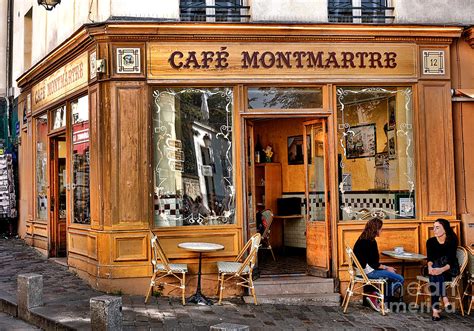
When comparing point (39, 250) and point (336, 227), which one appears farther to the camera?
point (39, 250)

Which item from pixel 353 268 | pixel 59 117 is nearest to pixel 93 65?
pixel 59 117

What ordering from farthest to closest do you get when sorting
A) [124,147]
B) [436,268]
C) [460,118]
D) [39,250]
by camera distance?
1. [39,250]
2. [460,118]
3. [124,147]
4. [436,268]

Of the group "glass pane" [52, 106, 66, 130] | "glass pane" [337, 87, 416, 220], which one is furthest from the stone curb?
"glass pane" [337, 87, 416, 220]

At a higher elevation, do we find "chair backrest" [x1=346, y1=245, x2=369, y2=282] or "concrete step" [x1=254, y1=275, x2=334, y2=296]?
"chair backrest" [x1=346, y1=245, x2=369, y2=282]

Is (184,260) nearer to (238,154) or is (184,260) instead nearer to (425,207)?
(238,154)

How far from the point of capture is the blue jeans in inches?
341

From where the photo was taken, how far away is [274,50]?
31.3 feet

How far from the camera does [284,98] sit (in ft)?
31.6

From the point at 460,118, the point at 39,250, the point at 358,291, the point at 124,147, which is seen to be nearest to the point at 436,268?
the point at 358,291

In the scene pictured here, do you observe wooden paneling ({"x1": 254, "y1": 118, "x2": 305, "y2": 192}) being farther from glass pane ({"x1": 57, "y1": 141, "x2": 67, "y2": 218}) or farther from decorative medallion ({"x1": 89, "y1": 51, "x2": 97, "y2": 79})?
decorative medallion ({"x1": 89, "y1": 51, "x2": 97, "y2": 79})

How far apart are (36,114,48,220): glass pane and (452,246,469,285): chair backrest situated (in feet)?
26.3

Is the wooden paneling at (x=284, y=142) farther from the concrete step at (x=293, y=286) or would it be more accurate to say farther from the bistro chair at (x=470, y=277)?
the bistro chair at (x=470, y=277)

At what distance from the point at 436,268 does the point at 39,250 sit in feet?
26.5

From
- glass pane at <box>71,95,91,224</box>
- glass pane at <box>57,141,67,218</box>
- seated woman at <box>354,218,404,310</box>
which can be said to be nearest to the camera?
seated woman at <box>354,218,404,310</box>
